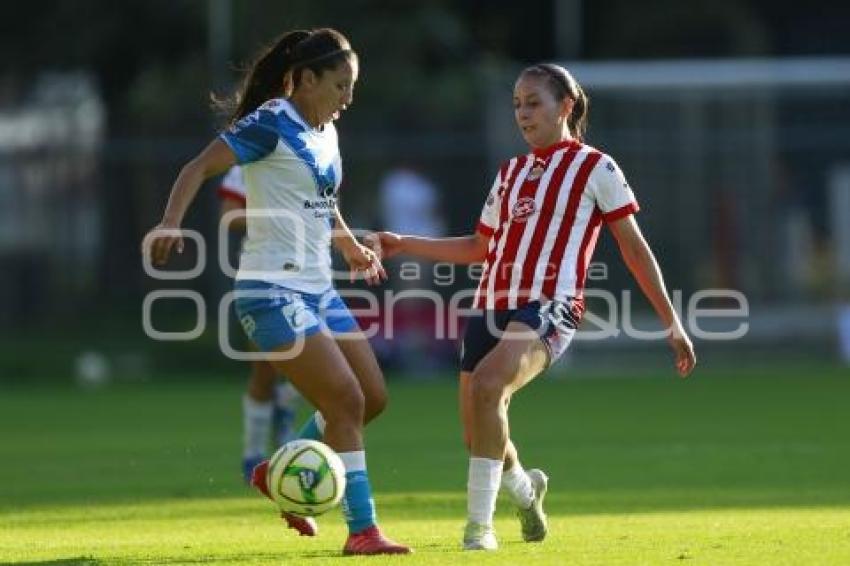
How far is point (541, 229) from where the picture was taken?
896cm

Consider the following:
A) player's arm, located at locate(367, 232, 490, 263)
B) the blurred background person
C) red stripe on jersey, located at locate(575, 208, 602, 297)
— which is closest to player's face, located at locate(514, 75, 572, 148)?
red stripe on jersey, located at locate(575, 208, 602, 297)

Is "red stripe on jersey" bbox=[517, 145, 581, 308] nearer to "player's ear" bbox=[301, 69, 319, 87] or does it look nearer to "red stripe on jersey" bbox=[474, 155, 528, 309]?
"red stripe on jersey" bbox=[474, 155, 528, 309]

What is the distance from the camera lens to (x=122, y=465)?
45.9ft

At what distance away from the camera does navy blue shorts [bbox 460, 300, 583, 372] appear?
8820mm

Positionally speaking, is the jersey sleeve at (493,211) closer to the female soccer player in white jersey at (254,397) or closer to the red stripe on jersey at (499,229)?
the red stripe on jersey at (499,229)

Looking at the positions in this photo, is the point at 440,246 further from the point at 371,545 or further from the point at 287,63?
the point at 371,545

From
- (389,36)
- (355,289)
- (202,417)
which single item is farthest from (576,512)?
(389,36)

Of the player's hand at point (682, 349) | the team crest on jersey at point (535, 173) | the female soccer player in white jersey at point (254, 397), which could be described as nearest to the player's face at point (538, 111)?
A: the team crest on jersey at point (535, 173)

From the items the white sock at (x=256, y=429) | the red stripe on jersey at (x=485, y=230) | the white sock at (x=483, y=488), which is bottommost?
the white sock at (x=256, y=429)

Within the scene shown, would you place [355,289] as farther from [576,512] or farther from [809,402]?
[576,512]

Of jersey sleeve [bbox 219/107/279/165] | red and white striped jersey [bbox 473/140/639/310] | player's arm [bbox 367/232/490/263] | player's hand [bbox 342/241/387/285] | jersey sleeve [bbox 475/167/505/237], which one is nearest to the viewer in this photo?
jersey sleeve [bbox 219/107/279/165]

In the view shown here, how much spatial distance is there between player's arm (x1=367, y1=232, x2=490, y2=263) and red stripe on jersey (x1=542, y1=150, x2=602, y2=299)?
0.64 meters

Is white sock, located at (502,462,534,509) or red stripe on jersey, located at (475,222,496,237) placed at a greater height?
red stripe on jersey, located at (475,222,496,237)

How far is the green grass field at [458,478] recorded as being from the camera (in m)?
8.94
